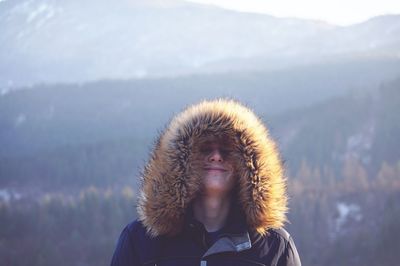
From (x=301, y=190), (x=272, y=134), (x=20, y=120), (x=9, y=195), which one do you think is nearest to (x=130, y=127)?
(x=20, y=120)

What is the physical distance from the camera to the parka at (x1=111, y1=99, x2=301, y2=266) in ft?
7.43

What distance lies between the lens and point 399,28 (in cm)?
14012

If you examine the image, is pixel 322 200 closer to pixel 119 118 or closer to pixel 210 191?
pixel 210 191

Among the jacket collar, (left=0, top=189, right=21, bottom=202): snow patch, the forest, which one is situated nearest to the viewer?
the jacket collar

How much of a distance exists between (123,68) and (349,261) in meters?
149

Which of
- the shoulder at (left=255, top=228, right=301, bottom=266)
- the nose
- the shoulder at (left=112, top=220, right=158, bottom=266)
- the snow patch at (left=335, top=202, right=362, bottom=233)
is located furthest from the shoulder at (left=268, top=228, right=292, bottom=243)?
the snow patch at (left=335, top=202, right=362, bottom=233)

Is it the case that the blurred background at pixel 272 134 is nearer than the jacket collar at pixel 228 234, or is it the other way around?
the jacket collar at pixel 228 234

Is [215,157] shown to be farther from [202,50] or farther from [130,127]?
[202,50]

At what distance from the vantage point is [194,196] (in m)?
2.38

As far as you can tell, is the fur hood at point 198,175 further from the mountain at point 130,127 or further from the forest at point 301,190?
the mountain at point 130,127

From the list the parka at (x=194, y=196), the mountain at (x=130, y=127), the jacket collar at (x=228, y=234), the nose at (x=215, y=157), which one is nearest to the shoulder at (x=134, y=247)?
the parka at (x=194, y=196)

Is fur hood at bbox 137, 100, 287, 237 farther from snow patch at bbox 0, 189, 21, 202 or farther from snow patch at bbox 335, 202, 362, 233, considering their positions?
snow patch at bbox 0, 189, 21, 202

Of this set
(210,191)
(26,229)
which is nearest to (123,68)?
(26,229)

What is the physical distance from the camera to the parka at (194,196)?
2.26m
